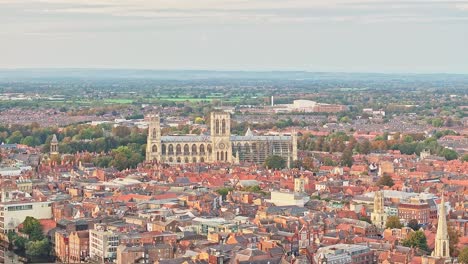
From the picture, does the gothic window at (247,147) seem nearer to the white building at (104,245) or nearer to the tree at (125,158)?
the tree at (125,158)

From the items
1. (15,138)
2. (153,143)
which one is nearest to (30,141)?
(15,138)

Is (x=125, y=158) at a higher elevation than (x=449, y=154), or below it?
higher

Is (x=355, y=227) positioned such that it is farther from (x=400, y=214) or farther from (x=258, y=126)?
(x=258, y=126)

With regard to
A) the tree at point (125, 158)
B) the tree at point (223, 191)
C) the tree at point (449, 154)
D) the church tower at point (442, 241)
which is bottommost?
the tree at point (449, 154)

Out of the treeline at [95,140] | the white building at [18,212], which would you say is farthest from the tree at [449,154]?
the white building at [18,212]

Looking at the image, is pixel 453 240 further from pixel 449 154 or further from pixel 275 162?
pixel 449 154

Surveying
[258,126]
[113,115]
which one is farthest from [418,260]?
[113,115]
